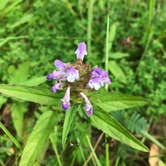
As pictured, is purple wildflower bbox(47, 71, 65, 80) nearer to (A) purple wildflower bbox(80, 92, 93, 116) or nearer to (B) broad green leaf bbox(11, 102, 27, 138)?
(A) purple wildflower bbox(80, 92, 93, 116)

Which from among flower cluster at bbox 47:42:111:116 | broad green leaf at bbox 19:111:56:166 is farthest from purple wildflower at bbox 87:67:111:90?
broad green leaf at bbox 19:111:56:166

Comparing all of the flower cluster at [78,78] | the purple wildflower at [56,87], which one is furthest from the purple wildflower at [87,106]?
the purple wildflower at [56,87]

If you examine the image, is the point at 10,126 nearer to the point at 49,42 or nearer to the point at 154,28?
the point at 49,42

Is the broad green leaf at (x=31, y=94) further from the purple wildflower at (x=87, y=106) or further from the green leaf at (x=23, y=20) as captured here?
the green leaf at (x=23, y=20)

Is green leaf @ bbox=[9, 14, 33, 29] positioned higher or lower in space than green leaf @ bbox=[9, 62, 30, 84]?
higher

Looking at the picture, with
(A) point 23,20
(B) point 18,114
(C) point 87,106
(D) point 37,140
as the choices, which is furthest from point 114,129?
(A) point 23,20

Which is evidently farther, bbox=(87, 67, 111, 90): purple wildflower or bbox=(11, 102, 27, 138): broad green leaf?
bbox=(11, 102, 27, 138): broad green leaf

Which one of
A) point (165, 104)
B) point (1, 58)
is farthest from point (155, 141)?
point (1, 58)
